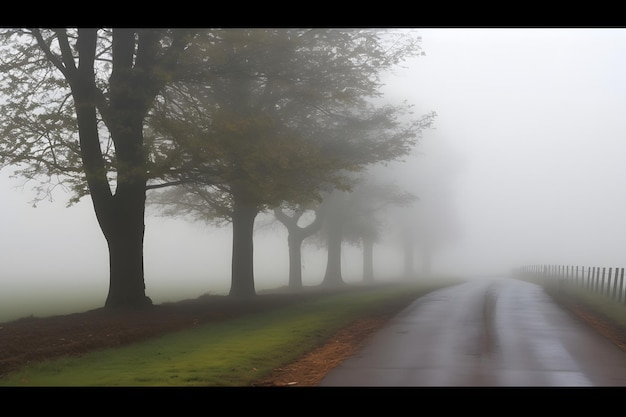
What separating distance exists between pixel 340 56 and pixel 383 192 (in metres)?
23.1

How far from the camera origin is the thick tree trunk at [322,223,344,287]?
161ft

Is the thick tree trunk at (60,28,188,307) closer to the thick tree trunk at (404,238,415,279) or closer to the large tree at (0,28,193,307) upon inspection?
the large tree at (0,28,193,307)

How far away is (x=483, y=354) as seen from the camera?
14672 mm

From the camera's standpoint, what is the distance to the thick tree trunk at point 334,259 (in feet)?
161

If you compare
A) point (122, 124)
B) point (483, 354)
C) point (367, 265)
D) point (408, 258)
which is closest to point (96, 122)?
point (122, 124)

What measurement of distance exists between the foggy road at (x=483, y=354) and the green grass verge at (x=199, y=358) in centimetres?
148

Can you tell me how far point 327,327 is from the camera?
19750 millimetres

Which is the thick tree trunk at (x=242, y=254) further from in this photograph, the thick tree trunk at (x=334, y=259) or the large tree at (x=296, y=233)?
the thick tree trunk at (x=334, y=259)

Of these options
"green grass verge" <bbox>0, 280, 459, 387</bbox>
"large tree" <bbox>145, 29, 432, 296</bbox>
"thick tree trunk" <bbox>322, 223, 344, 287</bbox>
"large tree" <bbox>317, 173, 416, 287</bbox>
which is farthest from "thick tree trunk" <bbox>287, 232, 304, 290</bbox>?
"green grass verge" <bbox>0, 280, 459, 387</bbox>

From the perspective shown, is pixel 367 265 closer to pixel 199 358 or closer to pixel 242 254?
pixel 242 254

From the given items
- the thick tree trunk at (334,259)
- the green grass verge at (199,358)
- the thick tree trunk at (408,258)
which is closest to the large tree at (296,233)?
the thick tree trunk at (334,259)

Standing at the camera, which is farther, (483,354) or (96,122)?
(96,122)

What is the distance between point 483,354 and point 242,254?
1786 centimetres
